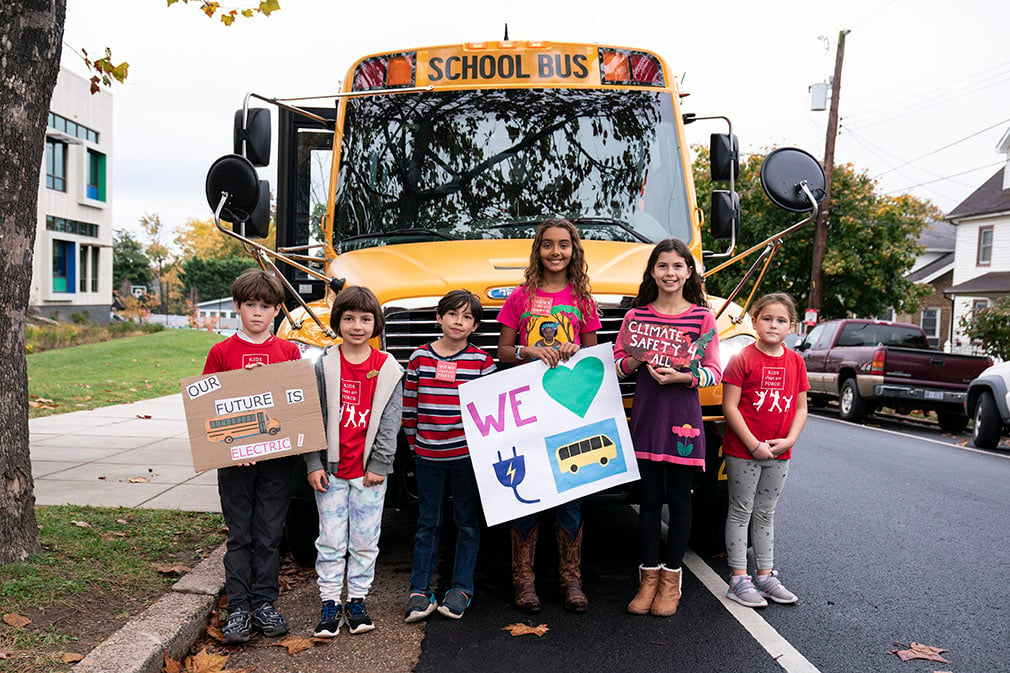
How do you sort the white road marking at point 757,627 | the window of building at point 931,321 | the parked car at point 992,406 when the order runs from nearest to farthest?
the white road marking at point 757,627, the parked car at point 992,406, the window of building at point 931,321

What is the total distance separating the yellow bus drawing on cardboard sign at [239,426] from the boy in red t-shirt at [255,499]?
7.1 inches

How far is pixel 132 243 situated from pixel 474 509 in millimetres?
71763

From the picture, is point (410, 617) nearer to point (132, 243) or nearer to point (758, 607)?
point (758, 607)

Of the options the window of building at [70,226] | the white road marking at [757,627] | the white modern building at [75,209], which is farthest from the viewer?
the window of building at [70,226]

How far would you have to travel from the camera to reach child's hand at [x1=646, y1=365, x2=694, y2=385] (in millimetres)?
4117

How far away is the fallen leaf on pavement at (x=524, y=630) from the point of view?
13.4ft

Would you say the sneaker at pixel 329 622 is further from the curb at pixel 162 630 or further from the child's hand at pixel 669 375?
the child's hand at pixel 669 375

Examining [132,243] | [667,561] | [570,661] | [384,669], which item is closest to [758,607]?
[667,561]

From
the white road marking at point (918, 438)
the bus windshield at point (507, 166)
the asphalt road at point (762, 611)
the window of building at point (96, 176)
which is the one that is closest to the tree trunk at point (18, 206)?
the asphalt road at point (762, 611)

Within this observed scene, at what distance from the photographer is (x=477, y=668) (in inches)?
145

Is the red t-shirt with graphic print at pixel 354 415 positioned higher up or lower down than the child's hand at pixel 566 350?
lower down

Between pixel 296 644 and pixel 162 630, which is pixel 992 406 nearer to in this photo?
pixel 296 644

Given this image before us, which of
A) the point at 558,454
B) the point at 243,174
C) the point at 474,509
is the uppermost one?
the point at 243,174

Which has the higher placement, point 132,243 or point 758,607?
point 132,243
